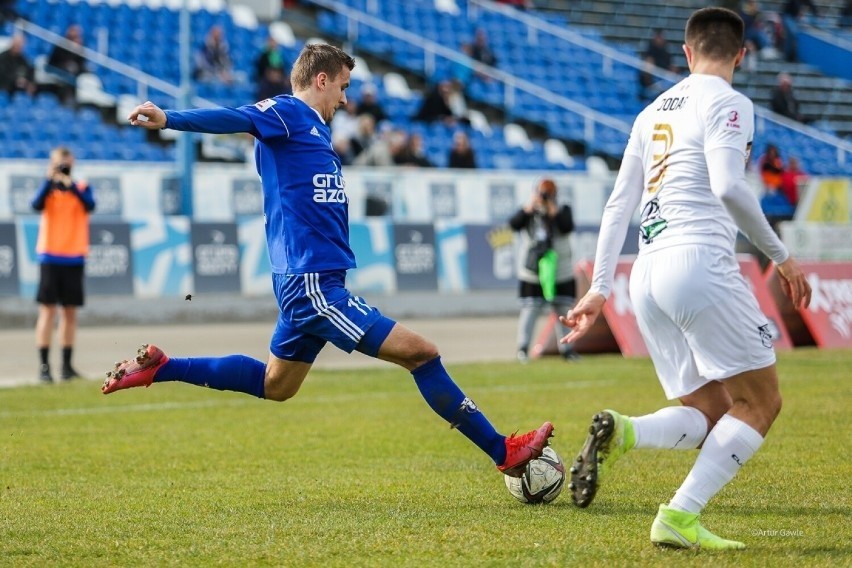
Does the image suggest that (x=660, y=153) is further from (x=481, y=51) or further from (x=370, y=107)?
(x=481, y=51)

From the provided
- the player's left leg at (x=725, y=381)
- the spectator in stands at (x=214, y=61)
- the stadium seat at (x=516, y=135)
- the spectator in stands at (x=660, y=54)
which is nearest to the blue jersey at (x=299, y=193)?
the player's left leg at (x=725, y=381)

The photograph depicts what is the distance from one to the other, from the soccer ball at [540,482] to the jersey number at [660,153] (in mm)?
1656

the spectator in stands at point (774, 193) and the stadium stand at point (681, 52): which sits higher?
the stadium stand at point (681, 52)

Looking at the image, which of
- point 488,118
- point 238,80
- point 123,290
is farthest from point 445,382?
point 488,118

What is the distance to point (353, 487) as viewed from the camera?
738 cm

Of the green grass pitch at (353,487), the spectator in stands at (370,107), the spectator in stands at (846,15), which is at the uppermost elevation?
the spectator in stands at (846,15)

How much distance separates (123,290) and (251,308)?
2.27 metres

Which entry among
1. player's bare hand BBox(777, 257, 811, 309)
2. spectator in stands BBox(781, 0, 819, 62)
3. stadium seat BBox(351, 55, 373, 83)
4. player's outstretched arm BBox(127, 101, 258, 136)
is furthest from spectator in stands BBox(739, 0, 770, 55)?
player's bare hand BBox(777, 257, 811, 309)

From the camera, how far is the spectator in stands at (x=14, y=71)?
76.4 feet

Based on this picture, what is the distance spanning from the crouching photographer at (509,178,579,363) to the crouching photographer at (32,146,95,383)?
16.6 ft

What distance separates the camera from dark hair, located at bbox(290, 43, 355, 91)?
22.7 ft

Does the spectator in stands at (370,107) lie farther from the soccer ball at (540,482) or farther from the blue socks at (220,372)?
the soccer ball at (540,482)

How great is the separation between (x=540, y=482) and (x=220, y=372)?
1.81 metres

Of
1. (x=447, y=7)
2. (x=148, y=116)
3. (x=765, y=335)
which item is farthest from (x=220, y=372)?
(x=447, y=7)
